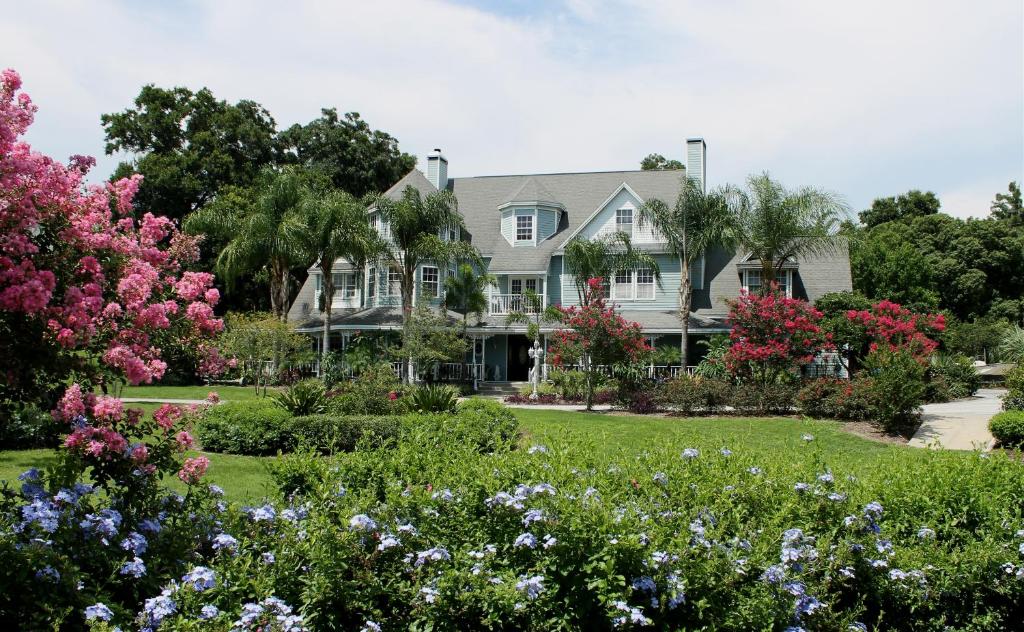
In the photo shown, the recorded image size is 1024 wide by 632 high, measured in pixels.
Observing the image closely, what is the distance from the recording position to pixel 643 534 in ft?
13.4

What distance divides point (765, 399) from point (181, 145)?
123 feet

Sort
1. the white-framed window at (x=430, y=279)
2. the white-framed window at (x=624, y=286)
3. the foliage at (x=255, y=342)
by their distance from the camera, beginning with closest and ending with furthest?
the foliage at (x=255, y=342) < the white-framed window at (x=624, y=286) < the white-framed window at (x=430, y=279)

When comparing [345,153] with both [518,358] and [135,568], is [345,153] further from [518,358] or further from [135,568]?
A: [135,568]

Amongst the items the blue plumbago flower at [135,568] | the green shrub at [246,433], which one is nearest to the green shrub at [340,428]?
the green shrub at [246,433]

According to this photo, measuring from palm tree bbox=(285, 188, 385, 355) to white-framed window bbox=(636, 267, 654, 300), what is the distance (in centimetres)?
1135

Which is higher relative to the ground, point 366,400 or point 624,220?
point 624,220

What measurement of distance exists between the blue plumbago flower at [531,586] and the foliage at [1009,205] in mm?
66595

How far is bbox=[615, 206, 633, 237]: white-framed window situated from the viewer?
32.7m

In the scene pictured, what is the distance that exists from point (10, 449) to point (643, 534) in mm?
12271

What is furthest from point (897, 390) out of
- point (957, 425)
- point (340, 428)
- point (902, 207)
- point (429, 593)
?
point (902, 207)

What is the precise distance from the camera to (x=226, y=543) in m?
4.23

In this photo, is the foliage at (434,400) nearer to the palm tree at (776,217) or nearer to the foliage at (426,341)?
the foliage at (426,341)

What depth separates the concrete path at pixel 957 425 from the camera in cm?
1429

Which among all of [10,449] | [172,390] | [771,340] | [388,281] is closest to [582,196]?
[388,281]
